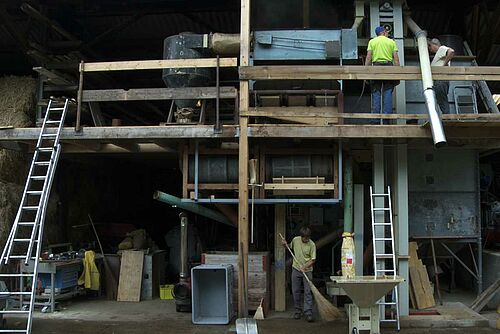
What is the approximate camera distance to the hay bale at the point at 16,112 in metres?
9.12

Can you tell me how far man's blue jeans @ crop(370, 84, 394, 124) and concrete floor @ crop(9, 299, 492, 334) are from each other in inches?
134

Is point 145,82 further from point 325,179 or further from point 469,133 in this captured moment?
point 469,133

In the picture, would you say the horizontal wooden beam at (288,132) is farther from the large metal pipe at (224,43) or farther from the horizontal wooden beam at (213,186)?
the large metal pipe at (224,43)

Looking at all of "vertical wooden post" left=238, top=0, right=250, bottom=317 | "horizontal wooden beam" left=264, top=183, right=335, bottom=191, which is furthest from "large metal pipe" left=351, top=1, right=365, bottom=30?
"horizontal wooden beam" left=264, top=183, right=335, bottom=191

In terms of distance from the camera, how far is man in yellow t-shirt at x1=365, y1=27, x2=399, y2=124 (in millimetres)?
7844

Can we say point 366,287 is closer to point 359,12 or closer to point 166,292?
point 359,12

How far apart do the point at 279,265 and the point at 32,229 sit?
175 inches

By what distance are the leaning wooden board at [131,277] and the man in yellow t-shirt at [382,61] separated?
218 inches

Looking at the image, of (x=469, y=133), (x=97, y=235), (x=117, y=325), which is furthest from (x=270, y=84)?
(x=97, y=235)

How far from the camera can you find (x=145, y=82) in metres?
12.7

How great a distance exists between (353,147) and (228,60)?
263cm

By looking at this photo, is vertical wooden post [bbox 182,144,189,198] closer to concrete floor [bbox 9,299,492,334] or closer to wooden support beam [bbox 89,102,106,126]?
wooden support beam [bbox 89,102,106,126]

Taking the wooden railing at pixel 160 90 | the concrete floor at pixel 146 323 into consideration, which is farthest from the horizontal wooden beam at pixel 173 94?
the concrete floor at pixel 146 323

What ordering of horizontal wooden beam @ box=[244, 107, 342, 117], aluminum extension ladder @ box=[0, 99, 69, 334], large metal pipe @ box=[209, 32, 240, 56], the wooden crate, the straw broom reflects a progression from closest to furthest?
1. aluminum extension ladder @ box=[0, 99, 69, 334]
2. horizontal wooden beam @ box=[244, 107, 342, 117]
3. the straw broom
4. large metal pipe @ box=[209, 32, 240, 56]
5. the wooden crate
